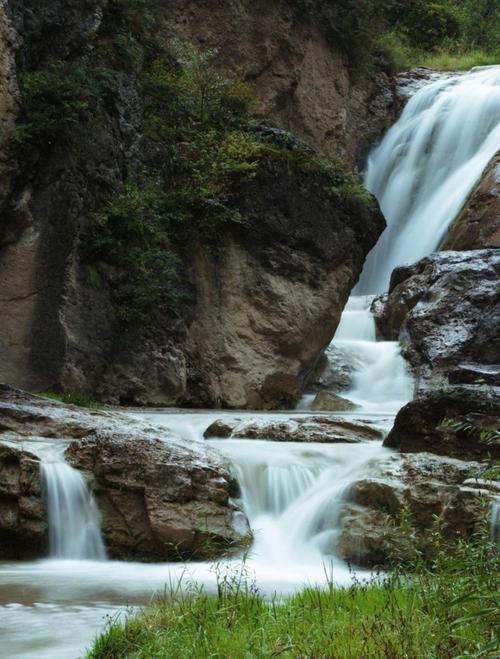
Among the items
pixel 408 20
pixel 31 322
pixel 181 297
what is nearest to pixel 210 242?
pixel 181 297

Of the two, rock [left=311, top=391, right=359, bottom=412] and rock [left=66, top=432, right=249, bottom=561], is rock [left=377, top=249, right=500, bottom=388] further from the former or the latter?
rock [left=66, top=432, right=249, bottom=561]

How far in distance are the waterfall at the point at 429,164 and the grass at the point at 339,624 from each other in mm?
16756

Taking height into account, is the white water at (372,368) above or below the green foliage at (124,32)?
below

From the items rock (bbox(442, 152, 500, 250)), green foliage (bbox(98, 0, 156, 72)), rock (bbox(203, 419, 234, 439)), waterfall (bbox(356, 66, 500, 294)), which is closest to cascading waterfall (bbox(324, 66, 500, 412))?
waterfall (bbox(356, 66, 500, 294))


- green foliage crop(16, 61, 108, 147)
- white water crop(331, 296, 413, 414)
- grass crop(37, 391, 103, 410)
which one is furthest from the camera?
white water crop(331, 296, 413, 414)

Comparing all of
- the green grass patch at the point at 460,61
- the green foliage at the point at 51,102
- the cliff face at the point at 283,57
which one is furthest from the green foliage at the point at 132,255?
the green grass patch at the point at 460,61

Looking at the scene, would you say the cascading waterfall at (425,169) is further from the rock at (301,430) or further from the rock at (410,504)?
the rock at (410,504)

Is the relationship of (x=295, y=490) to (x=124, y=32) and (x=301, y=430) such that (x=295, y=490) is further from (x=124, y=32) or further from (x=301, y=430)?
(x=124, y=32)

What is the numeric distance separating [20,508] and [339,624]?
4.25 m

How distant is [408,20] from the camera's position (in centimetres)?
3183

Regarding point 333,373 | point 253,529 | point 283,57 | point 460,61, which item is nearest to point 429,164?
point 283,57

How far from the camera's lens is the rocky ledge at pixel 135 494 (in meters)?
7.47

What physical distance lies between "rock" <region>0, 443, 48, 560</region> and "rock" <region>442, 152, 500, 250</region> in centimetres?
1289

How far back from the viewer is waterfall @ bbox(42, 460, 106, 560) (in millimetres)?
7535
